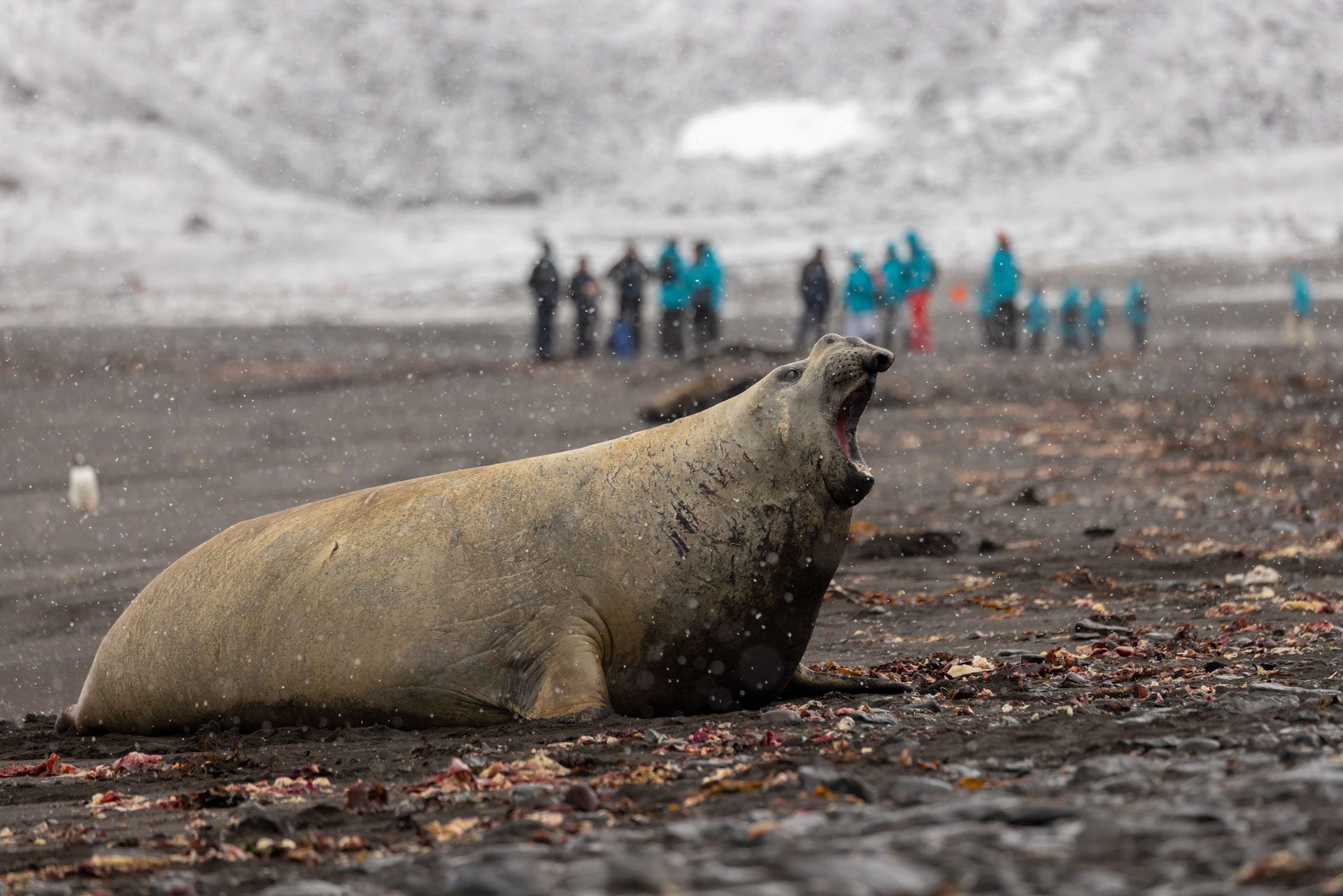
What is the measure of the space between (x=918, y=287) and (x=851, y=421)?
2563 cm

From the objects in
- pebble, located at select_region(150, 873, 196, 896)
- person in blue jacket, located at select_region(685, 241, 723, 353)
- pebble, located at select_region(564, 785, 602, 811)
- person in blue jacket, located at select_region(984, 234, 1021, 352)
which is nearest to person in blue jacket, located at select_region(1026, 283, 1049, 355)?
person in blue jacket, located at select_region(984, 234, 1021, 352)

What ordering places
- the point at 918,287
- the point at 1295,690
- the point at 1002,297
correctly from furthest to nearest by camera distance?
1. the point at 1002,297
2. the point at 918,287
3. the point at 1295,690

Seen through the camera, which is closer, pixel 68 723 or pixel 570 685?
pixel 570 685

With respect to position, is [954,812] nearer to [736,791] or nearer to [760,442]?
[736,791]

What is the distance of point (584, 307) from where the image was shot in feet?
102

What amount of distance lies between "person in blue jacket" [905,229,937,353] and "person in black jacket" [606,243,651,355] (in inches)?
208

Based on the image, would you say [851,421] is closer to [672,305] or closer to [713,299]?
[672,305]

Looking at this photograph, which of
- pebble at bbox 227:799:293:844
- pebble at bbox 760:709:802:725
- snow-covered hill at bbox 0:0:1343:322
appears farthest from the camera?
snow-covered hill at bbox 0:0:1343:322

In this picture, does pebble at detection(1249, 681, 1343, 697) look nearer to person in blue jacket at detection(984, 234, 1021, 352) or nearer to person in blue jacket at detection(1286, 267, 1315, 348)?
person in blue jacket at detection(984, 234, 1021, 352)

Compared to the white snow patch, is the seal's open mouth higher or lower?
lower

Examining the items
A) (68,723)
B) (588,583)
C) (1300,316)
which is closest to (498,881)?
(588,583)

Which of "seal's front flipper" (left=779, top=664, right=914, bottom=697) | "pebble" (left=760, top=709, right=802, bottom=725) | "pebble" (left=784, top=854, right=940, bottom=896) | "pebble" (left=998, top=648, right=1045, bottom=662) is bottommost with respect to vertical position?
"pebble" (left=998, top=648, right=1045, bottom=662)

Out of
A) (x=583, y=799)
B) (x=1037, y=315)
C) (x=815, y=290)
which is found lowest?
(x=583, y=799)

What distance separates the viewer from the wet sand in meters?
3.53
